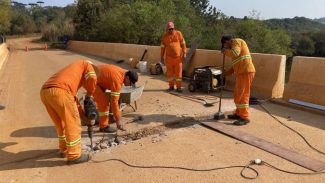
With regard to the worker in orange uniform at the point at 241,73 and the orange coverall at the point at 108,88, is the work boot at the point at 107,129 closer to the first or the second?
the orange coverall at the point at 108,88

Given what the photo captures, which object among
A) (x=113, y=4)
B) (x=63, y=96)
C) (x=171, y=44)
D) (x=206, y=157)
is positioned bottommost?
(x=206, y=157)

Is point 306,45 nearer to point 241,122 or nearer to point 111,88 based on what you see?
point 241,122

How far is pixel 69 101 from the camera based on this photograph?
15.5 feet

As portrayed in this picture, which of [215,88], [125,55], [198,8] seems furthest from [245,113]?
[198,8]

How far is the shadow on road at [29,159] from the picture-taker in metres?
4.97

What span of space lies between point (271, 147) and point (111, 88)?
291 cm

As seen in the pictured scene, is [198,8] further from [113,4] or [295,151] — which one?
[295,151]

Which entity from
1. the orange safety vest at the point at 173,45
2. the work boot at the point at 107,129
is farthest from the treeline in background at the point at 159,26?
the work boot at the point at 107,129

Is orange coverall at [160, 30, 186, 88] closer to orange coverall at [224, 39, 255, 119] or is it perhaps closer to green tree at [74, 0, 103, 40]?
orange coverall at [224, 39, 255, 119]

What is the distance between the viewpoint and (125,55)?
1897 centimetres

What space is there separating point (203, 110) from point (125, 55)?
12029 millimetres

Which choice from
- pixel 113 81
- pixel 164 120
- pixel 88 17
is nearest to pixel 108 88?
pixel 113 81

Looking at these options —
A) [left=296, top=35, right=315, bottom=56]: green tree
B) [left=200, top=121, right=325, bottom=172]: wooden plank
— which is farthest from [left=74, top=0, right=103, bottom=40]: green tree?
[left=296, top=35, right=315, bottom=56]: green tree

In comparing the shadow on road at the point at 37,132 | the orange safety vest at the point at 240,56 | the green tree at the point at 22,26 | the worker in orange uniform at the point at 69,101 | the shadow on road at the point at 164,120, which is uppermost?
the green tree at the point at 22,26
